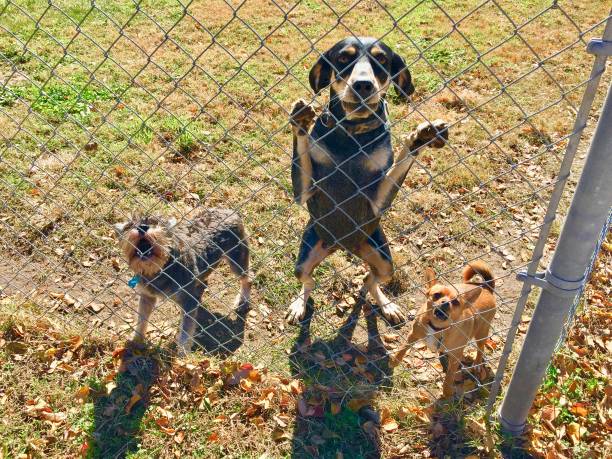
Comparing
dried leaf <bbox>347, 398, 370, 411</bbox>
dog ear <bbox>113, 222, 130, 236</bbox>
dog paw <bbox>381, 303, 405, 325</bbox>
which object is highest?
dog ear <bbox>113, 222, 130, 236</bbox>

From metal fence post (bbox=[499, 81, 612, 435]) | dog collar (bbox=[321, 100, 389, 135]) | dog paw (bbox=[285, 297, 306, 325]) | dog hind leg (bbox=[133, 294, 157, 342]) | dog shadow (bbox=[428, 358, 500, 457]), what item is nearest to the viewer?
metal fence post (bbox=[499, 81, 612, 435])

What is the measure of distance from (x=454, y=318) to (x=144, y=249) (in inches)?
82.5

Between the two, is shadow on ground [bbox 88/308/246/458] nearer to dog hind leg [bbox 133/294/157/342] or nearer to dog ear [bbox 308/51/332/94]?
dog hind leg [bbox 133/294/157/342]

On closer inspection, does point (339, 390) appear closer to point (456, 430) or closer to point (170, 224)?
point (456, 430)

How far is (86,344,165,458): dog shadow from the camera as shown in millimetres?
3131

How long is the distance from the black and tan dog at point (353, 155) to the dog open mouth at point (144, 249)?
3.47ft

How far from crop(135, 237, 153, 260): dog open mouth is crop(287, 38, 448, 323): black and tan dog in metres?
1.06

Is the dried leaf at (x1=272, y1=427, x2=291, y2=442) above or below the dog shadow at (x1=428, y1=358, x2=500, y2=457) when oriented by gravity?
below

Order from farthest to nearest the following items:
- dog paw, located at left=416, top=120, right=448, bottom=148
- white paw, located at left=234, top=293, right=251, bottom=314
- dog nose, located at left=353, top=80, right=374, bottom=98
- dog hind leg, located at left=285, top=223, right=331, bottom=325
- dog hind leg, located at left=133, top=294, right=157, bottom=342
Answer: white paw, located at left=234, top=293, right=251, bottom=314
dog hind leg, located at left=285, top=223, right=331, bottom=325
dog hind leg, located at left=133, top=294, right=157, bottom=342
dog nose, located at left=353, top=80, right=374, bottom=98
dog paw, located at left=416, top=120, right=448, bottom=148

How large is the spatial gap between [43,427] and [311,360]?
1.81 m

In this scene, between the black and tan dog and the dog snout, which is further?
the dog snout

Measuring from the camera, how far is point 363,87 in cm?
293

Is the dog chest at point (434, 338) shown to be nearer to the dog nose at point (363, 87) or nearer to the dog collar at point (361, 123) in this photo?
the dog collar at point (361, 123)

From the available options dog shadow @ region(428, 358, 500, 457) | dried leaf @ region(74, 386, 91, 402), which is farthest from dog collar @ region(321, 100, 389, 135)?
dried leaf @ region(74, 386, 91, 402)
